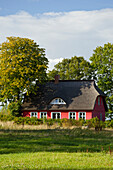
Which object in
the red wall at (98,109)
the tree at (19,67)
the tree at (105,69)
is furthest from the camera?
the tree at (105,69)

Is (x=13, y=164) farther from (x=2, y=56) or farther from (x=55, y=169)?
(x=2, y=56)

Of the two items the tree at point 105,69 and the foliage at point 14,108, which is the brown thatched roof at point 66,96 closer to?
the foliage at point 14,108

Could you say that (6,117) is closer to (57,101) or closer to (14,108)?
(14,108)

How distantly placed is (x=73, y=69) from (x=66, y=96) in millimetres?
14814

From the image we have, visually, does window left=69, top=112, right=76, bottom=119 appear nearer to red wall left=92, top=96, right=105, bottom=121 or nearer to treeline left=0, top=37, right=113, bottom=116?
red wall left=92, top=96, right=105, bottom=121

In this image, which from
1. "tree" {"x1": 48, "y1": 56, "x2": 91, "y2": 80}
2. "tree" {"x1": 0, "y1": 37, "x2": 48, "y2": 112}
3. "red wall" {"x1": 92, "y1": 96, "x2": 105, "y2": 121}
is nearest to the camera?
"tree" {"x1": 0, "y1": 37, "x2": 48, "y2": 112}

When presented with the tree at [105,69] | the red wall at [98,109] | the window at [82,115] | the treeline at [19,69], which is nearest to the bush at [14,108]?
the treeline at [19,69]

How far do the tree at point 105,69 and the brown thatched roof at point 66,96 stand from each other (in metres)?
7.96

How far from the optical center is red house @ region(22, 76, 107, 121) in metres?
47.5

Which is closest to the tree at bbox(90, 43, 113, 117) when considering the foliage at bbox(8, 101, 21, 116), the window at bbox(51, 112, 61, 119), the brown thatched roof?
the brown thatched roof

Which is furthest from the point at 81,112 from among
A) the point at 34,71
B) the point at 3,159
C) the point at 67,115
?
the point at 3,159

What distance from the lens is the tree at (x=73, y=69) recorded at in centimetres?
6250

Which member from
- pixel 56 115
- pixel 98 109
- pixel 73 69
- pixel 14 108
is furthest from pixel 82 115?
pixel 73 69

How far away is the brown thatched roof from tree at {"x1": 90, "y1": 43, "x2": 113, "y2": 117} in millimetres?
7963
